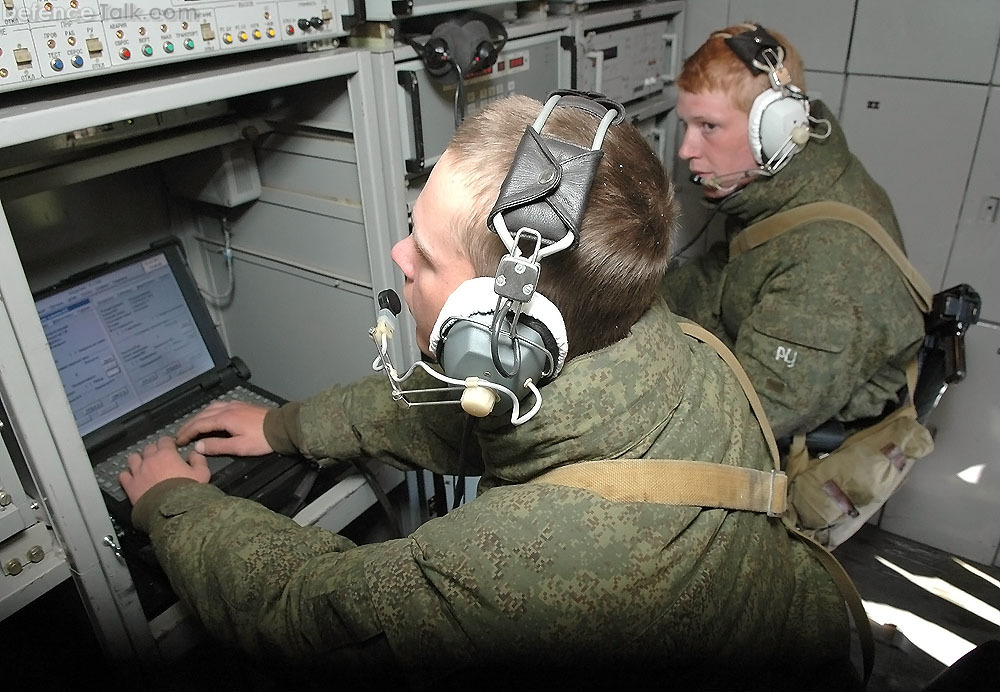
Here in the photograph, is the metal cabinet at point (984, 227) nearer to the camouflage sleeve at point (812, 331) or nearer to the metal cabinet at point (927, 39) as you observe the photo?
the metal cabinet at point (927, 39)

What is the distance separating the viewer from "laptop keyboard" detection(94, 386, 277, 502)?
3.85ft

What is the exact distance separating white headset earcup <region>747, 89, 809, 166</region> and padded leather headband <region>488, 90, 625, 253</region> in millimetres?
921

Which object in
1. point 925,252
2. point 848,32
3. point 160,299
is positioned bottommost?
point 925,252

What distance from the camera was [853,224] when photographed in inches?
56.0

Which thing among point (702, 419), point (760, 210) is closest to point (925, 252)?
point (760, 210)

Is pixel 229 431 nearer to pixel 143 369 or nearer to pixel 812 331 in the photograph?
pixel 143 369

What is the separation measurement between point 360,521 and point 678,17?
1.67 m

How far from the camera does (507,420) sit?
2.70ft

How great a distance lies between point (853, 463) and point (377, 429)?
0.94 m

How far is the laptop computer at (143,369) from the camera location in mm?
1224

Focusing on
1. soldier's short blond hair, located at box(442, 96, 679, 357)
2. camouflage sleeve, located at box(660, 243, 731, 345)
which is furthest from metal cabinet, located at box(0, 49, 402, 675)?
camouflage sleeve, located at box(660, 243, 731, 345)

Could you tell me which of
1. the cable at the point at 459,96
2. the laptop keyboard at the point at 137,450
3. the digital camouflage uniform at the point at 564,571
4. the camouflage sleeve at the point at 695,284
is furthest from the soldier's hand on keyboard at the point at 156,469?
the camouflage sleeve at the point at 695,284

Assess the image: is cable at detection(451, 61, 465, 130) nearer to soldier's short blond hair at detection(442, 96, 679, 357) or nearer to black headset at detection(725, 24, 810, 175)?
soldier's short blond hair at detection(442, 96, 679, 357)

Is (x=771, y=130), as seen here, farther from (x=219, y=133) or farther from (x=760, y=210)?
(x=219, y=133)
